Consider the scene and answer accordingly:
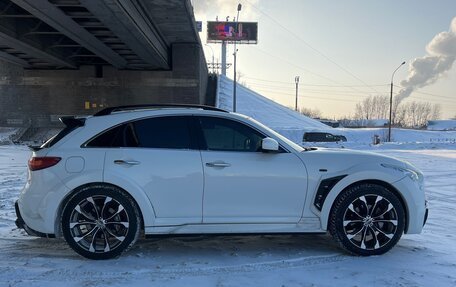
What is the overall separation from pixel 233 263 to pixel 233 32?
233 ft

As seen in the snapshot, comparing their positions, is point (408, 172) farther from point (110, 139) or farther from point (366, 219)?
point (110, 139)

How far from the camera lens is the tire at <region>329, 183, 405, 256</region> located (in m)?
4.71

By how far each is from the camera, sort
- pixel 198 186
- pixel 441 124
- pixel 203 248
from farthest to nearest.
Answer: pixel 441 124 < pixel 203 248 < pixel 198 186

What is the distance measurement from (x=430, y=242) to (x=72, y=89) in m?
35.1

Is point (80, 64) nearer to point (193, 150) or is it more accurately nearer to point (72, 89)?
point (72, 89)

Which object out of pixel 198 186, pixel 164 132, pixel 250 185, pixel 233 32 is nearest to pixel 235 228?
pixel 250 185

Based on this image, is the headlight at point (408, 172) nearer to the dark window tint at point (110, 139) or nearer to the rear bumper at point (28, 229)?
the dark window tint at point (110, 139)

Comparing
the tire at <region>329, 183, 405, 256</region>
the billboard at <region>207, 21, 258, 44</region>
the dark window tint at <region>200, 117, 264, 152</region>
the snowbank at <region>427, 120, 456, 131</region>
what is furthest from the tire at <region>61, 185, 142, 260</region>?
the snowbank at <region>427, 120, 456, 131</region>

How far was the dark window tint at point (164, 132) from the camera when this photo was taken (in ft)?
15.5

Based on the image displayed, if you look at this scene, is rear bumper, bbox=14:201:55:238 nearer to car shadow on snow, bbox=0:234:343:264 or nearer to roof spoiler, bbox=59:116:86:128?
car shadow on snow, bbox=0:234:343:264

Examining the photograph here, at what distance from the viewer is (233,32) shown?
72562mm

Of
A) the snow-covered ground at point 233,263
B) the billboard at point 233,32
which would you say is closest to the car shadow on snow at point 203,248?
the snow-covered ground at point 233,263

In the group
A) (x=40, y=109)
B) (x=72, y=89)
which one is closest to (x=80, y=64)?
(x=72, y=89)

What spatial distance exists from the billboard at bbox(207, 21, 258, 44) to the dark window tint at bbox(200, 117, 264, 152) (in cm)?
6924
